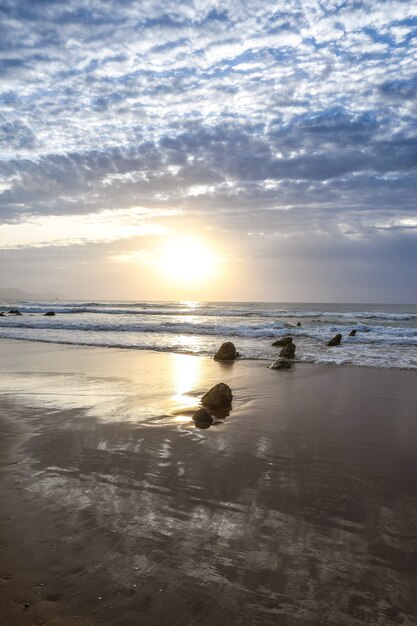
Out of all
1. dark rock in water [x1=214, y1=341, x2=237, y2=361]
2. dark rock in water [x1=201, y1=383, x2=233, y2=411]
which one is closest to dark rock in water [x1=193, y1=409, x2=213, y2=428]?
dark rock in water [x1=201, y1=383, x2=233, y2=411]

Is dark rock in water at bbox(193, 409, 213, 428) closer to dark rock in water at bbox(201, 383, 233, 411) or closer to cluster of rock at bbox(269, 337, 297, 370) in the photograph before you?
dark rock in water at bbox(201, 383, 233, 411)

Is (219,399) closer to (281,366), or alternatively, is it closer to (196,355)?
(281,366)

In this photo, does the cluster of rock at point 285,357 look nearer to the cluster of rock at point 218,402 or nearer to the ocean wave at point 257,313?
the cluster of rock at point 218,402

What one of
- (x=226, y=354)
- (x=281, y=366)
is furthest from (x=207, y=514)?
(x=226, y=354)

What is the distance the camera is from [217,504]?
403 centimetres

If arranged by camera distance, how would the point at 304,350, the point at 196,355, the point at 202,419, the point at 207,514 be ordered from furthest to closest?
the point at 304,350
the point at 196,355
the point at 202,419
the point at 207,514

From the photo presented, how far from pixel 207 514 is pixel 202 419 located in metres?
3.14

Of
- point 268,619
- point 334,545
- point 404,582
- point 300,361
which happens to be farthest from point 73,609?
point 300,361

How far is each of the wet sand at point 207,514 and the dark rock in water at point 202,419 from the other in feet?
0.75

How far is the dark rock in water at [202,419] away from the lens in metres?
6.86

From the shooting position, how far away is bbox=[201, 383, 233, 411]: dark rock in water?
796cm

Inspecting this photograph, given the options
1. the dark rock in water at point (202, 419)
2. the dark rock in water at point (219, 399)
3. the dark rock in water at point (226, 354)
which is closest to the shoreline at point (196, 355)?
the dark rock in water at point (226, 354)

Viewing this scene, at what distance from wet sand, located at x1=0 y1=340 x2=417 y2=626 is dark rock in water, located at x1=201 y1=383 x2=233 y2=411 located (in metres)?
0.23

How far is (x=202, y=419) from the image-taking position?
6965 millimetres
